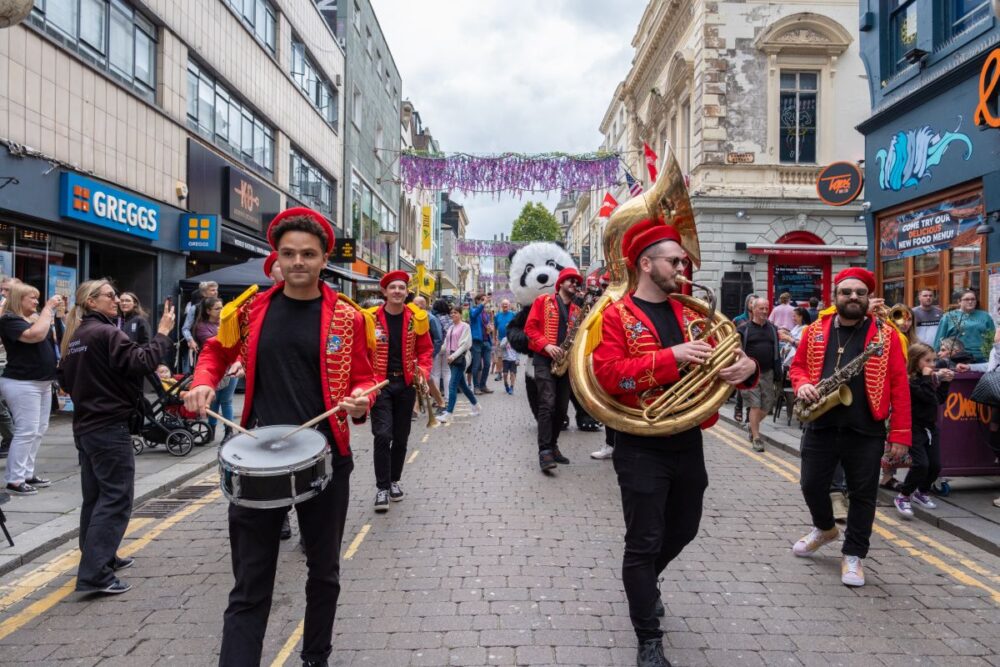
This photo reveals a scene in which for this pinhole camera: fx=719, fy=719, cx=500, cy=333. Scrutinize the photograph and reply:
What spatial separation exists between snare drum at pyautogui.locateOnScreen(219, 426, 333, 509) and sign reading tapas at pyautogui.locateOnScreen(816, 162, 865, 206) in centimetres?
1405

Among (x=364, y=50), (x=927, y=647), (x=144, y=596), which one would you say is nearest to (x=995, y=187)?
(x=927, y=647)

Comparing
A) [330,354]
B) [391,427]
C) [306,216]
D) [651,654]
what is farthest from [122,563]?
[651,654]

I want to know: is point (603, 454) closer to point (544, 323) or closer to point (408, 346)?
point (544, 323)

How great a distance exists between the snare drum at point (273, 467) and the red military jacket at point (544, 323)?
4.90m

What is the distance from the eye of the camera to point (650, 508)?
3.25m

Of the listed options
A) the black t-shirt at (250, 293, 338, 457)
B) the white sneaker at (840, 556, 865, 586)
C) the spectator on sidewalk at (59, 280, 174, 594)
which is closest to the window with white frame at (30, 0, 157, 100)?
the spectator on sidewalk at (59, 280, 174, 594)

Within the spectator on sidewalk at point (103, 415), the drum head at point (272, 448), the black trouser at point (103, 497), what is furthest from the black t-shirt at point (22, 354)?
the drum head at point (272, 448)

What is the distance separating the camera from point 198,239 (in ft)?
49.1

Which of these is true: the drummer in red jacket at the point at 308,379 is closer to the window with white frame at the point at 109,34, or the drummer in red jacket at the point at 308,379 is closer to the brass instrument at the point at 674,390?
the brass instrument at the point at 674,390

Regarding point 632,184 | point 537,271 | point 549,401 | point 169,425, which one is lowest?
point 169,425

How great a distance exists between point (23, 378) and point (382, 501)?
3.35m

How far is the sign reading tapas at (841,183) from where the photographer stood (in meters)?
14.2

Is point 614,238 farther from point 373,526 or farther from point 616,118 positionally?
point 616,118

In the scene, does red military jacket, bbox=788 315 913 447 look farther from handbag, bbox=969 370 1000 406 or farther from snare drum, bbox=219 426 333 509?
snare drum, bbox=219 426 333 509
